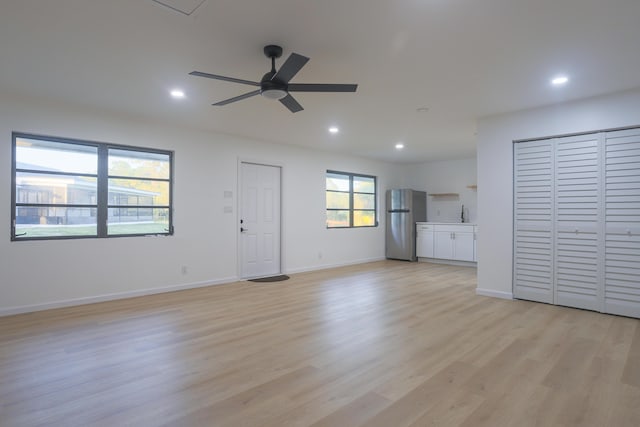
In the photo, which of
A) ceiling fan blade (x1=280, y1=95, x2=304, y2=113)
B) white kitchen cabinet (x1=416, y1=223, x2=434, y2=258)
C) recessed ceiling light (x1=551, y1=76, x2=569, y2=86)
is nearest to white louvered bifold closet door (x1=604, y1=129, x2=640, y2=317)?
recessed ceiling light (x1=551, y1=76, x2=569, y2=86)

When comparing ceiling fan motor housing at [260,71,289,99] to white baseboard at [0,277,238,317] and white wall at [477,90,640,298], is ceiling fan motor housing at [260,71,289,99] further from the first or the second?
white baseboard at [0,277,238,317]

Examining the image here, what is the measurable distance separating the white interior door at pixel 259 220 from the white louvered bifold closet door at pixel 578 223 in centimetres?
439

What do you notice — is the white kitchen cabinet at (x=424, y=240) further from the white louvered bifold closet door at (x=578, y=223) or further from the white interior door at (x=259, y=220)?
the white louvered bifold closet door at (x=578, y=223)

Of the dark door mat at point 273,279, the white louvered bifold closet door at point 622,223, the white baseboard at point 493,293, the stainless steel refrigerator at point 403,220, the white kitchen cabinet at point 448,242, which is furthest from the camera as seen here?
the stainless steel refrigerator at point 403,220

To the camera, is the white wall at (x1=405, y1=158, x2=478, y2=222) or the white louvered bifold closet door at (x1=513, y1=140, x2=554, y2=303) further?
the white wall at (x1=405, y1=158, x2=478, y2=222)

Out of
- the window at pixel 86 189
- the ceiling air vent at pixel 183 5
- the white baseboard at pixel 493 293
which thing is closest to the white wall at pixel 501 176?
the white baseboard at pixel 493 293

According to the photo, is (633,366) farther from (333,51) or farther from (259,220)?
(259,220)

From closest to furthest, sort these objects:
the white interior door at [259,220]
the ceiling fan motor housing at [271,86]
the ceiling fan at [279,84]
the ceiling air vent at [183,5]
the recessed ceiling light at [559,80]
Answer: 1. the ceiling air vent at [183,5]
2. the ceiling fan at [279,84]
3. the ceiling fan motor housing at [271,86]
4. the recessed ceiling light at [559,80]
5. the white interior door at [259,220]

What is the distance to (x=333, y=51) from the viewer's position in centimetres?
289

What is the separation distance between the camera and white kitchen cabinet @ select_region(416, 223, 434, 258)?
807cm

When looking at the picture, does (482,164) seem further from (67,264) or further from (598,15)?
(67,264)

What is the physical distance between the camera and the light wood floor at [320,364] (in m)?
2.02

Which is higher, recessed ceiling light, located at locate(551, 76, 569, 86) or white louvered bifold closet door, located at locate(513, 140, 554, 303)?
recessed ceiling light, located at locate(551, 76, 569, 86)

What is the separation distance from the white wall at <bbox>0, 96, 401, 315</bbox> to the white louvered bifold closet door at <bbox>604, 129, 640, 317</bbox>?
4.63 meters
